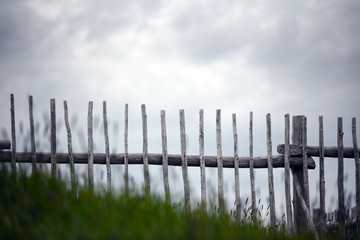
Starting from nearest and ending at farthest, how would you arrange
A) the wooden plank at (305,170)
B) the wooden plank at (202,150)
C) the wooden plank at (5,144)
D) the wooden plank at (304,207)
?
the wooden plank at (304,207) < the wooden plank at (202,150) < the wooden plank at (5,144) < the wooden plank at (305,170)

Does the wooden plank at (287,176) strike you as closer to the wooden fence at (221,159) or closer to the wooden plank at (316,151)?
the wooden fence at (221,159)

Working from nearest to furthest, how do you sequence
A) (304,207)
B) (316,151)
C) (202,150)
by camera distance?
(202,150)
(304,207)
(316,151)

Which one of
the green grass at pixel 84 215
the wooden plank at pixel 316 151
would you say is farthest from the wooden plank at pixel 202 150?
the green grass at pixel 84 215

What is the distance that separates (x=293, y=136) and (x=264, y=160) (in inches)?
24.7

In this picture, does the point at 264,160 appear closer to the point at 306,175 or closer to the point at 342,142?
the point at 306,175

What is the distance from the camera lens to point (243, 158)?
6.21 meters

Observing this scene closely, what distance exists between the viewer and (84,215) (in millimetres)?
3094

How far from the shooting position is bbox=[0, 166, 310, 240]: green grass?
279 cm

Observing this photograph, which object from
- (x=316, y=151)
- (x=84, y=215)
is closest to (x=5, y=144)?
(x=84, y=215)

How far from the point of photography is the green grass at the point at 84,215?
2.79 m

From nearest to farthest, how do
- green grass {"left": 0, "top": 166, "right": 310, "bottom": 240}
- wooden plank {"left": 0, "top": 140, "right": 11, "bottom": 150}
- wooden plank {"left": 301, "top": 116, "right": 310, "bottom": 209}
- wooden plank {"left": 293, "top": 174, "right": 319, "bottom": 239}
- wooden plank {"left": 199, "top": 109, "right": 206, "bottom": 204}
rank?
green grass {"left": 0, "top": 166, "right": 310, "bottom": 240}, wooden plank {"left": 293, "top": 174, "right": 319, "bottom": 239}, wooden plank {"left": 199, "top": 109, "right": 206, "bottom": 204}, wooden plank {"left": 0, "top": 140, "right": 11, "bottom": 150}, wooden plank {"left": 301, "top": 116, "right": 310, "bottom": 209}

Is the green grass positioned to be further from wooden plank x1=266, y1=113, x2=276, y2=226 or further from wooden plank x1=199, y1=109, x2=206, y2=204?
wooden plank x1=266, y1=113, x2=276, y2=226

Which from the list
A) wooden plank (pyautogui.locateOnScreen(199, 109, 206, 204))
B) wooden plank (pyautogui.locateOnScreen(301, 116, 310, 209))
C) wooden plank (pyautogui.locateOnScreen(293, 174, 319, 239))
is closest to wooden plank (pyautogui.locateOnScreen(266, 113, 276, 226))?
wooden plank (pyautogui.locateOnScreen(293, 174, 319, 239))

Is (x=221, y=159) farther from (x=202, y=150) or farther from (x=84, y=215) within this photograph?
(x=84, y=215)
